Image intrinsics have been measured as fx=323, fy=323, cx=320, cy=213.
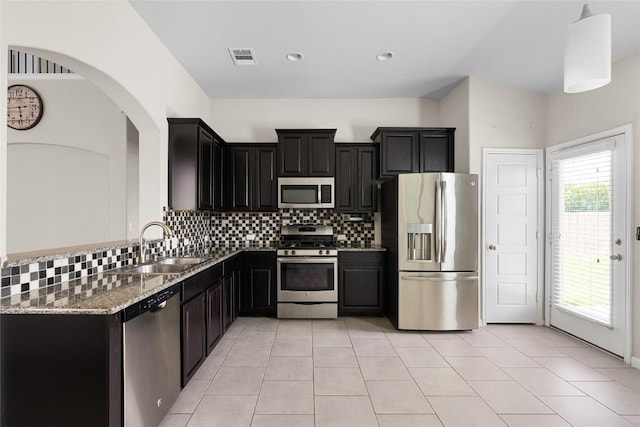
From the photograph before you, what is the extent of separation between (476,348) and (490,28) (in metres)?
3.12

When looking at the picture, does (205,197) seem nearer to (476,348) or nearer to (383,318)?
(383,318)

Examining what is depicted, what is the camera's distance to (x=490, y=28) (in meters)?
2.98

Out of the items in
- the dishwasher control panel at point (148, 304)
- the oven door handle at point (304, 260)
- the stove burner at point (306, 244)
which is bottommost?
the oven door handle at point (304, 260)

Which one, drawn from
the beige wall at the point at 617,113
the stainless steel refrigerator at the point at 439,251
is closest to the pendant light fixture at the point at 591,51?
the beige wall at the point at 617,113

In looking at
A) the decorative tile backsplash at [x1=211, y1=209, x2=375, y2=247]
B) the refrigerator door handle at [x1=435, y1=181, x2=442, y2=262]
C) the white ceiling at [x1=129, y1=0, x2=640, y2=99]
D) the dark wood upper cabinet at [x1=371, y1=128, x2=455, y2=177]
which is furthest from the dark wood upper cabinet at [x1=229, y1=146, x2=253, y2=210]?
the refrigerator door handle at [x1=435, y1=181, x2=442, y2=262]

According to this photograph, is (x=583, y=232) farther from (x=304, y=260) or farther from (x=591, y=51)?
(x=304, y=260)

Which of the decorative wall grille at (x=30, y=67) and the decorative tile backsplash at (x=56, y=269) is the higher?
the decorative wall grille at (x=30, y=67)

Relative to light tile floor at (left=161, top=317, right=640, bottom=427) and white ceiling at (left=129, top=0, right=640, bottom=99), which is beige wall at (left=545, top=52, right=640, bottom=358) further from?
light tile floor at (left=161, top=317, right=640, bottom=427)

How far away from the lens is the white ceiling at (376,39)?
2697mm

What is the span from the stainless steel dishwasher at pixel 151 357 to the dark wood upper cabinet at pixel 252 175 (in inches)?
92.5

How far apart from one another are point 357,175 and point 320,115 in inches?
43.7

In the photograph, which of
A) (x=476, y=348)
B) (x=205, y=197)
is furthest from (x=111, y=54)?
(x=476, y=348)

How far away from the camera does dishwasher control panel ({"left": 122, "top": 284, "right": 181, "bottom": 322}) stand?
1634mm

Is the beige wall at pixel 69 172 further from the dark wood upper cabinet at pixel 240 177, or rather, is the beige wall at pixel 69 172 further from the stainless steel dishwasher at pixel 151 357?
the stainless steel dishwasher at pixel 151 357
